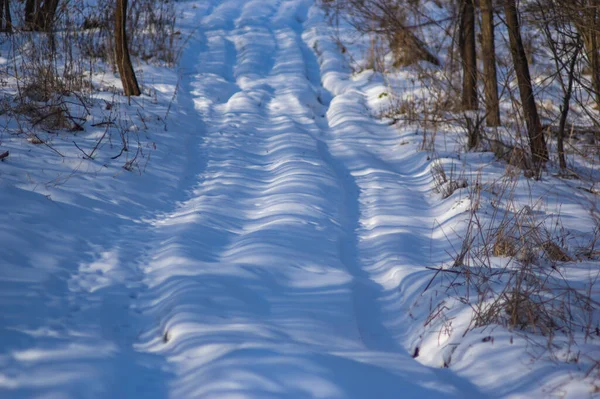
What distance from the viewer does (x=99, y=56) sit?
869cm

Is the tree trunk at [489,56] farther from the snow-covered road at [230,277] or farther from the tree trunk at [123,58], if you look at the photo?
the tree trunk at [123,58]

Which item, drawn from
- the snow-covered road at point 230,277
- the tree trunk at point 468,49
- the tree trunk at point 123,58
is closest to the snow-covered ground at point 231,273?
the snow-covered road at point 230,277

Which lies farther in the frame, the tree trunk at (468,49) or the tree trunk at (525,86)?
the tree trunk at (468,49)

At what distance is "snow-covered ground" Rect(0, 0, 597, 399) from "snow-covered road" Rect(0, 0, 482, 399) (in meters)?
0.01

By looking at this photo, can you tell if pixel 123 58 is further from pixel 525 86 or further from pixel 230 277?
pixel 525 86

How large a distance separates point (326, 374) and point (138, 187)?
2898mm

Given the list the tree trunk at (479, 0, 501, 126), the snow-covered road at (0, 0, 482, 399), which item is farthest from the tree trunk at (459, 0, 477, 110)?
the snow-covered road at (0, 0, 482, 399)

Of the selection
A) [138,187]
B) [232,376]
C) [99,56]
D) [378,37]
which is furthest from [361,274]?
[378,37]

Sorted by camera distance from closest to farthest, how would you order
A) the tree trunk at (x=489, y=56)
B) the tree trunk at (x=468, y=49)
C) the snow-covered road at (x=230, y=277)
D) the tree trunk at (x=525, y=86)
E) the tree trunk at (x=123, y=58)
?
1. the snow-covered road at (x=230, y=277)
2. the tree trunk at (x=525, y=86)
3. the tree trunk at (x=489, y=56)
4. the tree trunk at (x=123, y=58)
5. the tree trunk at (x=468, y=49)

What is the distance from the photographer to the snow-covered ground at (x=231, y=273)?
2.34m

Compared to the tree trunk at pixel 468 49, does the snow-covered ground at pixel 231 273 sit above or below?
below

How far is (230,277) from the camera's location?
326 cm

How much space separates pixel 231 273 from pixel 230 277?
0.17 feet

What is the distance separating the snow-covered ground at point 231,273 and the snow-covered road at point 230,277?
0.04 feet
